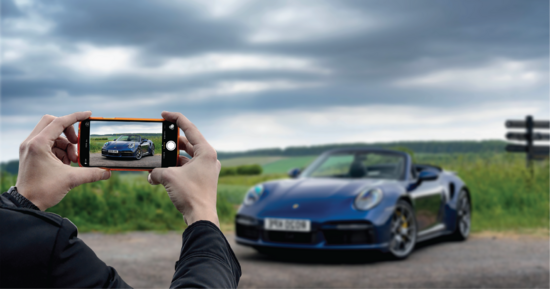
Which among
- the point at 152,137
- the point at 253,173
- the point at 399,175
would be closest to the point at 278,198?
the point at 399,175

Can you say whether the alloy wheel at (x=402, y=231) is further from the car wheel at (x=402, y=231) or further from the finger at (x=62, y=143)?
the finger at (x=62, y=143)

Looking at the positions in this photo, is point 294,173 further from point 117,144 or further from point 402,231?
point 117,144

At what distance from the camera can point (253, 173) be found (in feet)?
61.5

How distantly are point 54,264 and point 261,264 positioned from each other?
5.41 m

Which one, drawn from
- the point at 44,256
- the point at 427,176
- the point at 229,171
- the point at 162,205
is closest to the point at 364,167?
the point at 427,176

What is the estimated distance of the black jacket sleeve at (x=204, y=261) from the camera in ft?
3.86

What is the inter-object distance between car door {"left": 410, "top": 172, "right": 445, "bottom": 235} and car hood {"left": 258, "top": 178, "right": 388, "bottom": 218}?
0.64 meters

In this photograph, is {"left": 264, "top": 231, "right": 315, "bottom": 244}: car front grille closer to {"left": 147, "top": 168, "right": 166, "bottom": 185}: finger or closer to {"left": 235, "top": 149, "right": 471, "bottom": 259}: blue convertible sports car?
{"left": 235, "top": 149, "right": 471, "bottom": 259}: blue convertible sports car

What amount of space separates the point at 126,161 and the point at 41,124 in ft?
0.82

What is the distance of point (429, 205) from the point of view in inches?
297

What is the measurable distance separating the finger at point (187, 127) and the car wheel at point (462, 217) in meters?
7.40

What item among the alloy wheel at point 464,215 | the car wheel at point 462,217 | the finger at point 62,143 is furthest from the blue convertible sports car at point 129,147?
the alloy wheel at point 464,215

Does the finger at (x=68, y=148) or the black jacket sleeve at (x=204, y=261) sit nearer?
the black jacket sleeve at (x=204, y=261)

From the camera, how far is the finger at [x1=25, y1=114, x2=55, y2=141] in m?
1.46
